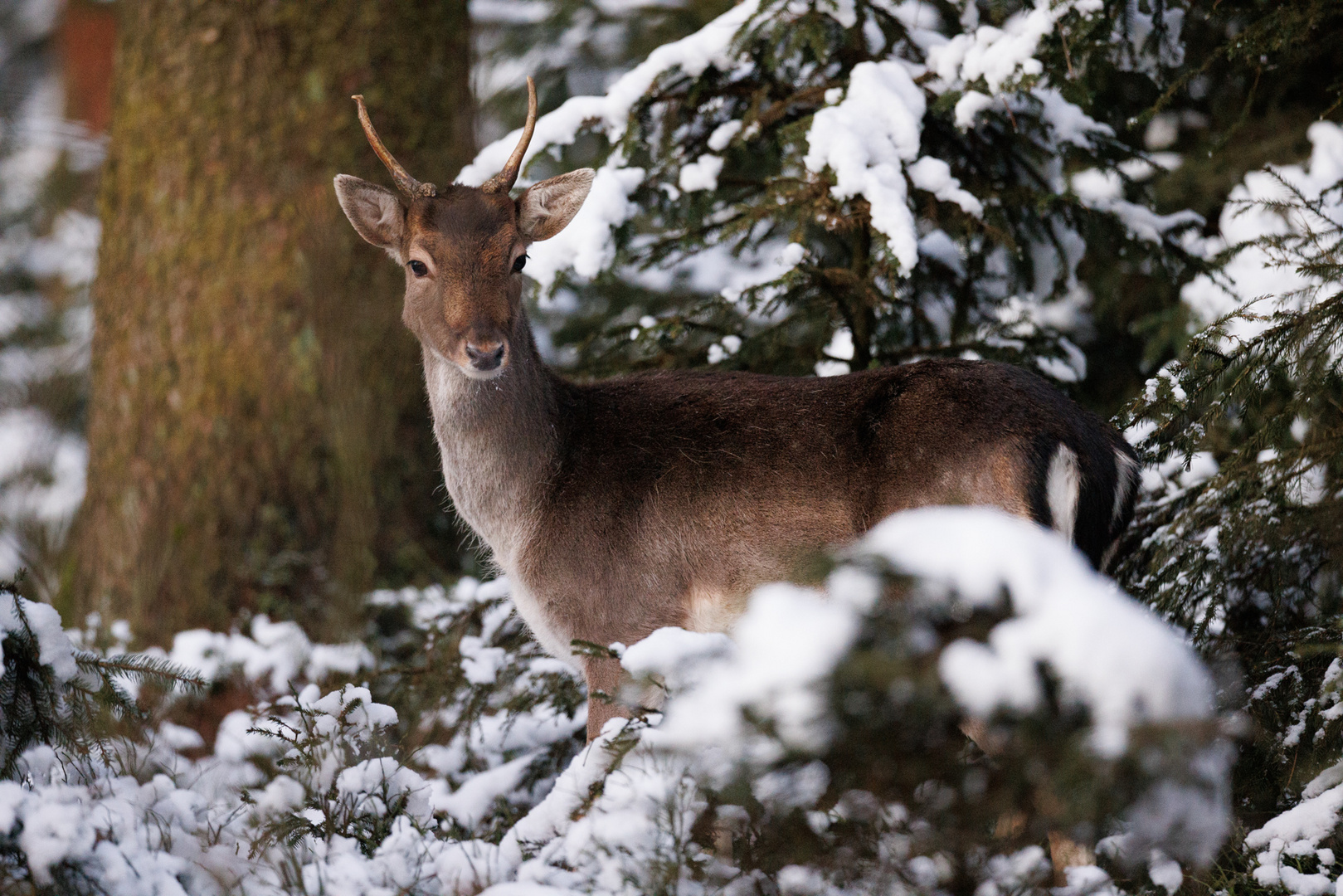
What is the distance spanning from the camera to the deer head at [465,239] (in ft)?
14.5

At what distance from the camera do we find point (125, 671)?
3.68 m

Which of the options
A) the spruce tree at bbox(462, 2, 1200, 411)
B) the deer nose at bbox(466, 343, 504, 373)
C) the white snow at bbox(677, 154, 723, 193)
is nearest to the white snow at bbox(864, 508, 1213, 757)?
the deer nose at bbox(466, 343, 504, 373)

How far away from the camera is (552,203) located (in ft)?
15.9

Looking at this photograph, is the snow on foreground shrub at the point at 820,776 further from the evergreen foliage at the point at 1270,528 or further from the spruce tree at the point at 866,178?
the spruce tree at the point at 866,178

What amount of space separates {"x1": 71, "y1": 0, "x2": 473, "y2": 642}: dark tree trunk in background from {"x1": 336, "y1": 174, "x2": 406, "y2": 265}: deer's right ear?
1.87m

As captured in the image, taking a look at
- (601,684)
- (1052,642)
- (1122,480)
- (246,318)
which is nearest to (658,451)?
(601,684)

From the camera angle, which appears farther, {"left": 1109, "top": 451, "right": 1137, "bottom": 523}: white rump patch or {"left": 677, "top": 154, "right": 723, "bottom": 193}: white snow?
{"left": 677, "top": 154, "right": 723, "bottom": 193}: white snow

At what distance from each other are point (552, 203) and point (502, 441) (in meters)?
1.05

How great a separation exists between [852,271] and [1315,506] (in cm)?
245

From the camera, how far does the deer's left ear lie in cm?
476

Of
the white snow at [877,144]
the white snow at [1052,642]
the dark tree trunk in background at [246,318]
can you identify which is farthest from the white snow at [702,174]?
the white snow at [1052,642]

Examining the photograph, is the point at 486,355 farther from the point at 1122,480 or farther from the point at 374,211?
the point at 1122,480

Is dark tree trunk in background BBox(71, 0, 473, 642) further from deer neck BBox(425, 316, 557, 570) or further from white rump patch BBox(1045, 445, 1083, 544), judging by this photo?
white rump patch BBox(1045, 445, 1083, 544)

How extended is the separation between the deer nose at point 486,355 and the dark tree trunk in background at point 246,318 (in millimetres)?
2475
